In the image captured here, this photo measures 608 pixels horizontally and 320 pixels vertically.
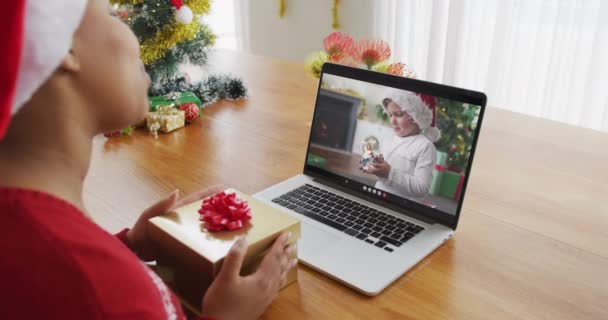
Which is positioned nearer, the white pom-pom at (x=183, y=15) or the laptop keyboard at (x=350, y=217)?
the laptop keyboard at (x=350, y=217)

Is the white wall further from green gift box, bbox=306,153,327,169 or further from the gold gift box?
the gold gift box

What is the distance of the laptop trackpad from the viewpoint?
2.72 ft

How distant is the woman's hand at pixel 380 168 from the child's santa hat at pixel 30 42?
1.84 feet

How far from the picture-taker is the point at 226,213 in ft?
2.43

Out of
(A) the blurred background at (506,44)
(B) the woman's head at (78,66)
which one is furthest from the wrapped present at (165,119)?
(B) the woman's head at (78,66)

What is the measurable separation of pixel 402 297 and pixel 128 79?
1.48ft

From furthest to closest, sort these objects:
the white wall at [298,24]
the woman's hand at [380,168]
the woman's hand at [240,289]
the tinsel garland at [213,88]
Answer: the white wall at [298,24] < the tinsel garland at [213,88] < the woman's hand at [380,168] < the woman's hand at [240,289]

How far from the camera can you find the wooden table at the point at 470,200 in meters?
0.74

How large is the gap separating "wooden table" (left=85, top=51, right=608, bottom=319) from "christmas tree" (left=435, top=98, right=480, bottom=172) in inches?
5.0

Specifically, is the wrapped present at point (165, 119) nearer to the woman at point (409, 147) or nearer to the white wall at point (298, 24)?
the woman at point (409, 147)

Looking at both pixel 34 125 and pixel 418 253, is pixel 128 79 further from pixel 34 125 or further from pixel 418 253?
pixel 418 253

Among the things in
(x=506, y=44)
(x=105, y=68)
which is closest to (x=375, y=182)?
(x=105, y=68)

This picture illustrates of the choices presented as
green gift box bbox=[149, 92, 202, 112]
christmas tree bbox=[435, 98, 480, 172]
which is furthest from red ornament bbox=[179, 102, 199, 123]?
christmas tree bbox=[435, 98, 480, 172]

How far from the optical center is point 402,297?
29.3 inches
